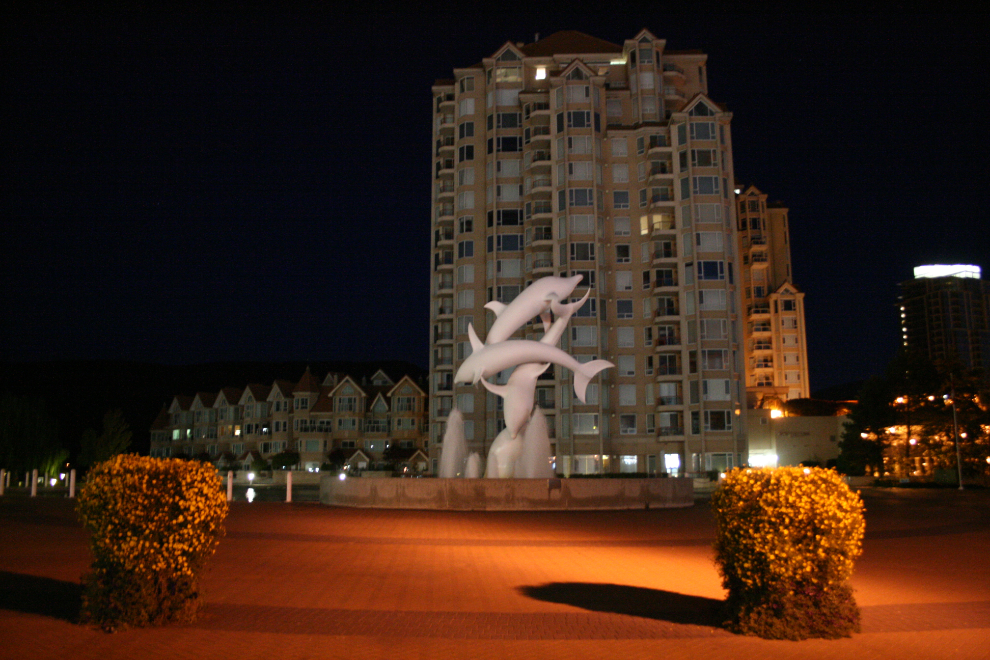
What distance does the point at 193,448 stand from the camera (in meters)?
110

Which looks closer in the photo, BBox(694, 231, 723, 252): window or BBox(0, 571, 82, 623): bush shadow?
BBox(0, 571, 82, 623): bush shadow

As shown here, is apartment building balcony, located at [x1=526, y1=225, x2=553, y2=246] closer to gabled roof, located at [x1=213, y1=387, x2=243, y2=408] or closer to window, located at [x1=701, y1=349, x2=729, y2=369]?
window, located at [x1=701, y1=349, x2=729, y2=369]

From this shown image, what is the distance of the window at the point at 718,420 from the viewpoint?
6881cm

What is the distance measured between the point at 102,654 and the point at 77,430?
531 ft

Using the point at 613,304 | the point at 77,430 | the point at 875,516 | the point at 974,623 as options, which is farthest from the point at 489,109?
the point at 77,430

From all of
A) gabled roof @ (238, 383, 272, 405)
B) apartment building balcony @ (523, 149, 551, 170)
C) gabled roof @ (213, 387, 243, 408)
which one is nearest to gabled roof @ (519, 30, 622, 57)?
apartment building balcony @ (523, 149, 551, 170)

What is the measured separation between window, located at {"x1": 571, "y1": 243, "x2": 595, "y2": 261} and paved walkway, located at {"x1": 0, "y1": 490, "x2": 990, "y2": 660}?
53.4 m

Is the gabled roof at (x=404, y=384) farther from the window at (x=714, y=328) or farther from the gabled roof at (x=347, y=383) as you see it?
the window at (x=714, y=328)

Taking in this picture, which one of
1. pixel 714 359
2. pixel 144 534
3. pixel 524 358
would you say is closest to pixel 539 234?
pixel 714 359

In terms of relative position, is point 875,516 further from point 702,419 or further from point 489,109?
point 489,109

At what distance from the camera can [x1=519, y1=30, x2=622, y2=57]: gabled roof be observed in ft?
268

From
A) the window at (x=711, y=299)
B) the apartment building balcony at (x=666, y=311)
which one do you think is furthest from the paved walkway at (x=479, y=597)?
the apartment building balcony at (x=666, y=311)

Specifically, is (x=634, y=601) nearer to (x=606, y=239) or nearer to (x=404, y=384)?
(x=606, y=239)

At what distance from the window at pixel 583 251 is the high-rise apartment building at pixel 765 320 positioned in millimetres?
34540
